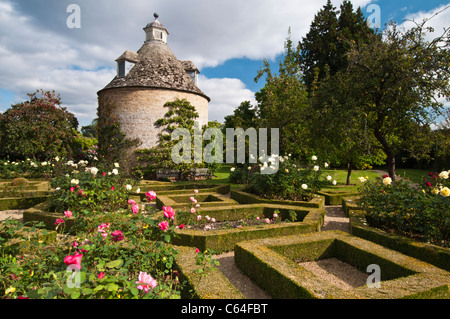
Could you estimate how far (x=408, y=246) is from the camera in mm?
4574

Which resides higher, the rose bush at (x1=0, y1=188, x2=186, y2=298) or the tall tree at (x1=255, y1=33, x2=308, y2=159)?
the tall tree at (x1=255, y1=33, x2=308, y2=159)

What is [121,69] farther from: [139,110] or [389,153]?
[389,153]

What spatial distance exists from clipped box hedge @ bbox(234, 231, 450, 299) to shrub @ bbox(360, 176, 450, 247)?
996 mm

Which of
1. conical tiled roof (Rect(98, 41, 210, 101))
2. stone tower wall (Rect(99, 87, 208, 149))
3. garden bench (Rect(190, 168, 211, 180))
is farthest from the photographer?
garden bench (Rect(190, 168, 211, 180))

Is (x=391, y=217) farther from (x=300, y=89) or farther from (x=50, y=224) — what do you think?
(x=300, y=89)

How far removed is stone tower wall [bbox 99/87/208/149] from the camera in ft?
52.2

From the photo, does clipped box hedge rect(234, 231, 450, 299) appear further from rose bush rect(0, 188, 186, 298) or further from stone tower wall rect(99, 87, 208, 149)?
stone tower wall rect(99, 87, 208, 149)

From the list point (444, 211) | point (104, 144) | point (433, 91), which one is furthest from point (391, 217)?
point (104, 144)

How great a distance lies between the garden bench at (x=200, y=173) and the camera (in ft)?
54.9

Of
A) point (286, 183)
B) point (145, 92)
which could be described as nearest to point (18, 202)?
point (286, 183)

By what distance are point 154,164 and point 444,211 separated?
46.0ft

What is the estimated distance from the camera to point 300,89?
47.2 feet

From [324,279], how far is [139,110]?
1461cm

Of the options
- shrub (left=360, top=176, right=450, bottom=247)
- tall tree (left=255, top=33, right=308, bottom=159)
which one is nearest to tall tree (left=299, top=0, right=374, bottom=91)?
tall tree (left=255, top=33, right=308, bottom=159)
